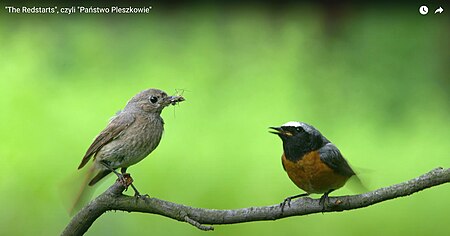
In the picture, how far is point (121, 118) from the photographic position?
1.73 metres

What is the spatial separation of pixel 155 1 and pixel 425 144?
130 cm

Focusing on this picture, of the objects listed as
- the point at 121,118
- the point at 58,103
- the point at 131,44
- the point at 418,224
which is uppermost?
the point at 131,44

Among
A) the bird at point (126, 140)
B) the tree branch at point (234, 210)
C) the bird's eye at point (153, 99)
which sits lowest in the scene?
the tree branch at point (234, 210)

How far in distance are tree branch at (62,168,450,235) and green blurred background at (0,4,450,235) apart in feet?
3.55

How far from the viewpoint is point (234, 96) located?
9.85 ft

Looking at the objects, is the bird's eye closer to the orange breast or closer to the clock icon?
the orange breast

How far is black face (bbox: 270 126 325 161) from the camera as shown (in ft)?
5.86

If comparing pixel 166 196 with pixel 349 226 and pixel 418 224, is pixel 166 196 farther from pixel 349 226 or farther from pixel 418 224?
pixel 418 224

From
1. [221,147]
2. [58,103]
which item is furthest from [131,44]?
[221,147]

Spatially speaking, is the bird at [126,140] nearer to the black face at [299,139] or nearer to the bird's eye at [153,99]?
the bird's eye at [153,99]

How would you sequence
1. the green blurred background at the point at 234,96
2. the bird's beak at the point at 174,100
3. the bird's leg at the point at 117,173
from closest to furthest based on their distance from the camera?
the bird's leg at the point at 117,173, the bird's beak at the point at 174,100, the green blurred background at the point at 234,96

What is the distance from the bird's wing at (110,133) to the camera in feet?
5.53

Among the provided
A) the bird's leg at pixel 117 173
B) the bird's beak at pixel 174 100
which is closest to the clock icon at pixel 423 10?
the bird's beak at pixel 174 100

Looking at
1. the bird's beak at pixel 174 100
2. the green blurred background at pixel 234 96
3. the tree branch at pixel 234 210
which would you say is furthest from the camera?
the green blurred background at pixel 234 96
